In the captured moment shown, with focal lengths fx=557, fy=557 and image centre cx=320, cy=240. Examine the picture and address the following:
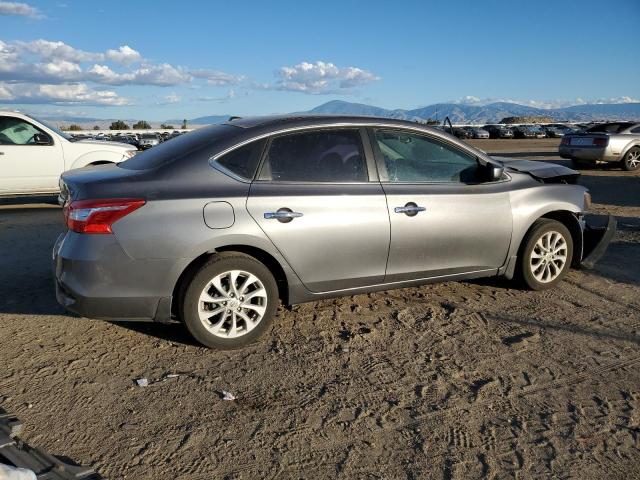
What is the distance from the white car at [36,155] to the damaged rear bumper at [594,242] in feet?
25.8

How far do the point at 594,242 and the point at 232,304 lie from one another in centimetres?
397

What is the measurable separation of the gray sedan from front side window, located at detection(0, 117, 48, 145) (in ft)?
21.4

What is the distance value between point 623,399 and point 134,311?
314 centimetres

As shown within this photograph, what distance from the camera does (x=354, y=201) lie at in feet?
13.9

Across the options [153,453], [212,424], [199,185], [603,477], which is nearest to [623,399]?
[603,477]

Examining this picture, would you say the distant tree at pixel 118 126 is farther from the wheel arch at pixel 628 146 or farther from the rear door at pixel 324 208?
the rear door at pixel 324 208

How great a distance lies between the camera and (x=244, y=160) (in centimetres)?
405

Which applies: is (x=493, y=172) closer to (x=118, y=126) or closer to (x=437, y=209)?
(x=437, y=209)

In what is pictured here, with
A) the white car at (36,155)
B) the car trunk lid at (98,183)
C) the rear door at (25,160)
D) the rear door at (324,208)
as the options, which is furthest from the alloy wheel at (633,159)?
the car trunk lid at (98,183)

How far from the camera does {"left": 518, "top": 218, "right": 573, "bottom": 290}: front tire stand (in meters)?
5.10

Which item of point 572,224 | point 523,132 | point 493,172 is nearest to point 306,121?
point 493,172

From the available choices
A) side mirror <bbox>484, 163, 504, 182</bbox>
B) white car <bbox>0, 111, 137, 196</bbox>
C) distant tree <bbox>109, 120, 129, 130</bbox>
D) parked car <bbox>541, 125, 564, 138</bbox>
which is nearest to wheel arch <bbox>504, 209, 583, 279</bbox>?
side mirror <bbox>484, 163, 504, 182</bbox>

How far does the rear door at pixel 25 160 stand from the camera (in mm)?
9719

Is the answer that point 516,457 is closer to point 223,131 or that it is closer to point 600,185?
point 223,131
